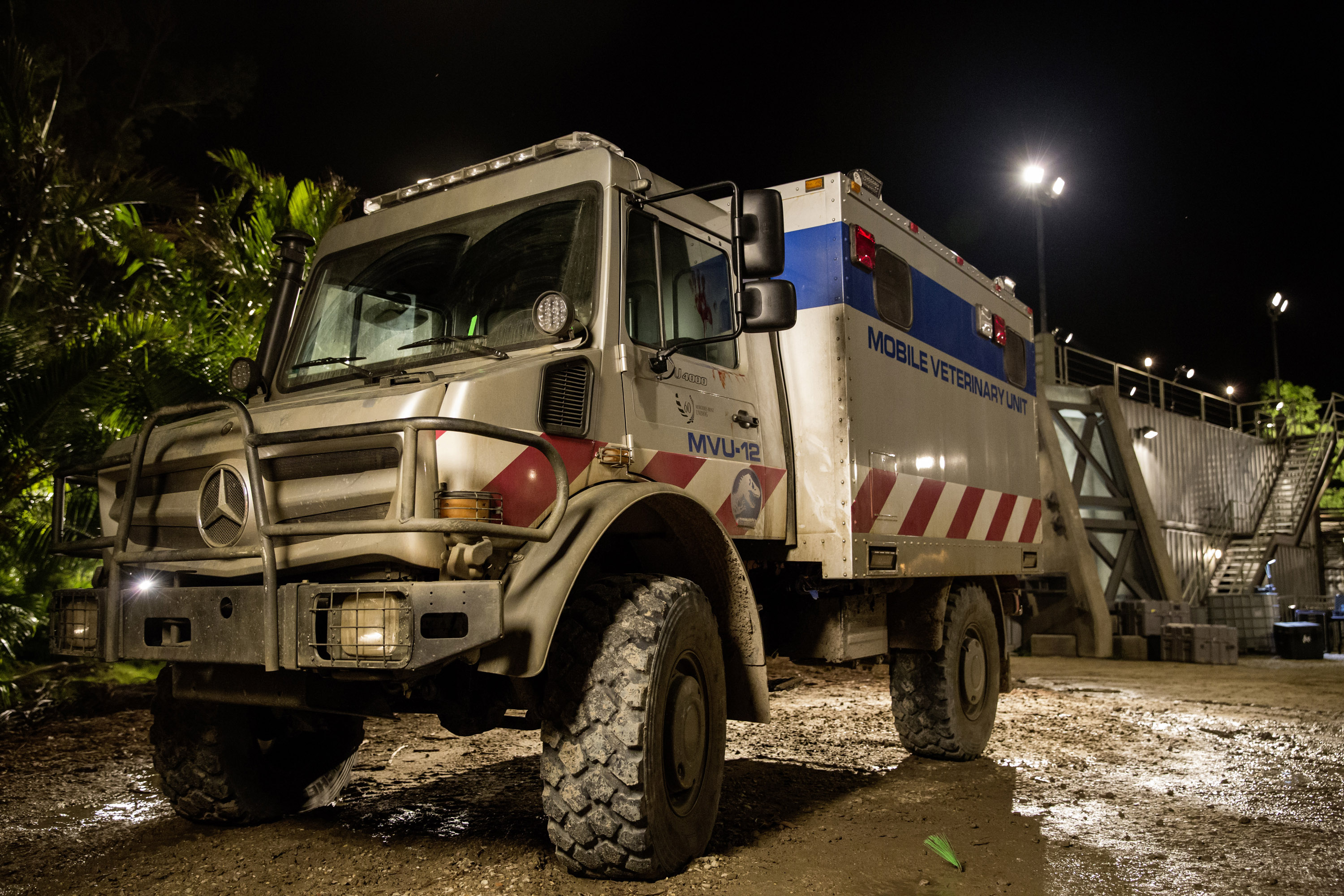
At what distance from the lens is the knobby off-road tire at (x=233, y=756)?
4871mm

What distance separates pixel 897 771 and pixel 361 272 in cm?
445

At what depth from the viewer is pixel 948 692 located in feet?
23.2

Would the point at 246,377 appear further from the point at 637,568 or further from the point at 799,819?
the point at 799,819

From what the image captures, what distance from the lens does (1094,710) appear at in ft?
33.6

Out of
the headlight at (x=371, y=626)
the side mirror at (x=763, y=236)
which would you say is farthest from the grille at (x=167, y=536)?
the side mirror at (x=763, y=236)

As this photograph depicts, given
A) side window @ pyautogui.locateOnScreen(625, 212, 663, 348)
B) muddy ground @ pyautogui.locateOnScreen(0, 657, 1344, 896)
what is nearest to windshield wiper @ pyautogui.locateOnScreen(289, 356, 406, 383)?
side window @ pyautogui.locateOnScreen(625, 212, 663, 348)

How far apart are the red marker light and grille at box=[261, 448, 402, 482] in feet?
10.3

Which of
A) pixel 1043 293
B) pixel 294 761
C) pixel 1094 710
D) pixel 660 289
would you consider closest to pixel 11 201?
pixel 294 761

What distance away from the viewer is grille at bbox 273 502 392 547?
3725mm

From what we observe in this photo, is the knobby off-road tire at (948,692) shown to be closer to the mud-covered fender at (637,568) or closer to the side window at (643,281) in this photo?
the mud-covered fender at (637,568)

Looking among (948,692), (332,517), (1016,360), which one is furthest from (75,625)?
(1016,360)

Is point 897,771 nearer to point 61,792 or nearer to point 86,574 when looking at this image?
point 61,792

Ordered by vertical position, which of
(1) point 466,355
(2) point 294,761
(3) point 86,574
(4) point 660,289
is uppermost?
(4) point 660,289

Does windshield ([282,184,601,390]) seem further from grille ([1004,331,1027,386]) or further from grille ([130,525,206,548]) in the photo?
grille ([1004,331,1027,386])
